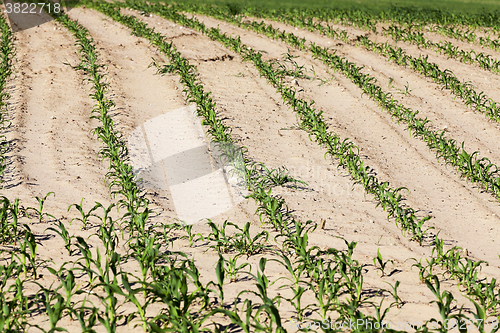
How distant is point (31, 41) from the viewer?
11.1 metres

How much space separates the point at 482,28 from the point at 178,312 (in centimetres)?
1268

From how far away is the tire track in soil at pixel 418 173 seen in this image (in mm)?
4934

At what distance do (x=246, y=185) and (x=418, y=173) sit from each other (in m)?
2.24

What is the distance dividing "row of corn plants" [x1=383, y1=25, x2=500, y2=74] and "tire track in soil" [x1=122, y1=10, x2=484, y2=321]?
4317 mm

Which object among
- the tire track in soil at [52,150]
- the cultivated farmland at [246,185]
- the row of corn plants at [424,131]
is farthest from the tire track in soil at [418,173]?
the tire track in soil at [52,150]

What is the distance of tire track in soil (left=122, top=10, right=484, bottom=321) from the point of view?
4.34 metres

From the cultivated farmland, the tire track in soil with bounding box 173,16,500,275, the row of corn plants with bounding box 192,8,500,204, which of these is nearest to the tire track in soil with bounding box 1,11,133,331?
the cultivated farmland

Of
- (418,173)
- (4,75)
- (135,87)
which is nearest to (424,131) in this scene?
(418,173)

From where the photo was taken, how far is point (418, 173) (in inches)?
240

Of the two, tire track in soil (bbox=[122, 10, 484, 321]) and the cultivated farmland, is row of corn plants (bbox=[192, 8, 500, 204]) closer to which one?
the cultivated farmland

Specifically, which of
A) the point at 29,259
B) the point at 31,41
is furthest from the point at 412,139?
the point at 31,41

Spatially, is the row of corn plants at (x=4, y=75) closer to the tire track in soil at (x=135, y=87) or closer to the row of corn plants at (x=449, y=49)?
the tire track in soil at (x=135, y=87)

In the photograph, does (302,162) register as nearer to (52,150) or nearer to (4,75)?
(52,150)

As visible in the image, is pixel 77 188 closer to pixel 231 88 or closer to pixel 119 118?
pixel 119 118
